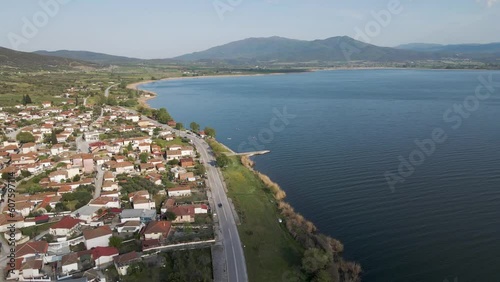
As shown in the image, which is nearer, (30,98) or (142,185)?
(142,185)

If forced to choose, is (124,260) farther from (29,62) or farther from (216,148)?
(29,62)

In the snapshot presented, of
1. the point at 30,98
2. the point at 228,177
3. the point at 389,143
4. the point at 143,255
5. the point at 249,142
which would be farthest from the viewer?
the point at 30,98

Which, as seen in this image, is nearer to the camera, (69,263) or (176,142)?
(69,263)

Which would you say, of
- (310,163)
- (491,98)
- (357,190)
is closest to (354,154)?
(310,163)

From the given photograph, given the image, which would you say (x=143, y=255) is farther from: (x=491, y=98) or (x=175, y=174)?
(x=491, y=98)

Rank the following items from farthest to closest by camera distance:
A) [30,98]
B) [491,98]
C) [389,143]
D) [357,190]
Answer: [491,98], [30,98], [389,143], [357,190]

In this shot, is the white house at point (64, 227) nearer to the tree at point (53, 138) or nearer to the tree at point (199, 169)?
the tree at point (199, 169)

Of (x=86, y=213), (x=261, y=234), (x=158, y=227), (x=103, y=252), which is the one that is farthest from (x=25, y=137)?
(x=261, y=234)
